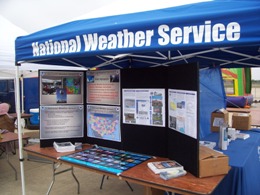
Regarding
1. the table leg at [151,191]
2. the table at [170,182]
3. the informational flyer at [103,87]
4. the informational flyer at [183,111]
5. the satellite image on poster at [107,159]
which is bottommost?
the table leg at [151,191]

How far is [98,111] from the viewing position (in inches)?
102

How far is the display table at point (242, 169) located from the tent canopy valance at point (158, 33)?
3.35ft

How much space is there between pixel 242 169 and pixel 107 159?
108 cm

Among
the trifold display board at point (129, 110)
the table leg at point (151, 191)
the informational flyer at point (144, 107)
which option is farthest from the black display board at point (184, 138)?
the table leg at point (151, 191)

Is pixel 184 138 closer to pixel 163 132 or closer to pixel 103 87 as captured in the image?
pixel 163 132

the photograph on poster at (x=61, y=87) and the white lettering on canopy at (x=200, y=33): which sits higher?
the white lettering on canopy at (x=200, y=33)

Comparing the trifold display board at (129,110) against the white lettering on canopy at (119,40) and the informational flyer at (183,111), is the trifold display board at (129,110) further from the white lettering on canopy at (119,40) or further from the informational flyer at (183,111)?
the white lettering on canopy at (119,40)

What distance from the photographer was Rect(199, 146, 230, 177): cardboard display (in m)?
1.70

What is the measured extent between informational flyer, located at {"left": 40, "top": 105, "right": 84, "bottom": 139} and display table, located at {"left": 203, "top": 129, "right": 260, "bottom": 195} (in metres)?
1.45

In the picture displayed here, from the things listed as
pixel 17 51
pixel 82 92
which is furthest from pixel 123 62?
pixel 17 51

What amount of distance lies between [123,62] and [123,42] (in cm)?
201

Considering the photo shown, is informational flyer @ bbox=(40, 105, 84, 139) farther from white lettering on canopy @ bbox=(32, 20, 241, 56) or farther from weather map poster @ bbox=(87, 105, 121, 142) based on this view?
white lettering on canopy @ bbox=(32, 20, 241, 56)

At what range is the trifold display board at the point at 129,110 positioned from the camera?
1852 millimetres

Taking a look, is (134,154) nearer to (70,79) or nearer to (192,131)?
(192,131)
